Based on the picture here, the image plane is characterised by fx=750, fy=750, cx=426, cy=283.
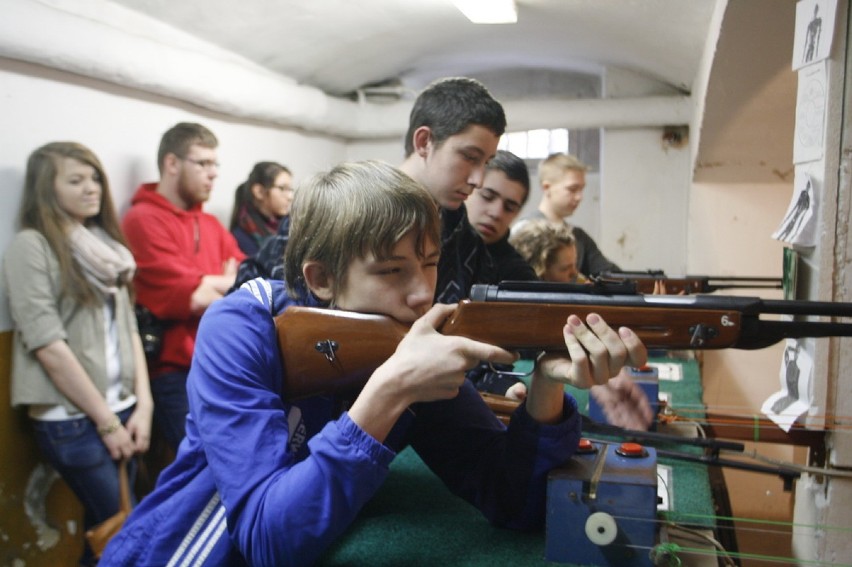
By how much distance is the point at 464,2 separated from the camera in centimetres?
337

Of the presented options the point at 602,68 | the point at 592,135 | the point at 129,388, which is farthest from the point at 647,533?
the point at 592,135

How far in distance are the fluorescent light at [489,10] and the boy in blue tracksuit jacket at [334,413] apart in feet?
8.14

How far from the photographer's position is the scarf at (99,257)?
253cm

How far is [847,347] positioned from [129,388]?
228 cm

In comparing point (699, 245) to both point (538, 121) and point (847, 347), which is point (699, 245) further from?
point (847, 347)

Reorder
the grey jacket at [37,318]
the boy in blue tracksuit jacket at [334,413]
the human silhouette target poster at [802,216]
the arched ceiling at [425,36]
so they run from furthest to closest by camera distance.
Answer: the arched ceiling at [425,36] < the grey jacket at [37,318] < the human silhouette target poster at [802,216] < the boy in blue tracksuit jacket at [334,413]

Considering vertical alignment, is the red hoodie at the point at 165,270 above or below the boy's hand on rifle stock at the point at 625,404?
above

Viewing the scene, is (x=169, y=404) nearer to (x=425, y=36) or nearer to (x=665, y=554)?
(x=665, y=554)

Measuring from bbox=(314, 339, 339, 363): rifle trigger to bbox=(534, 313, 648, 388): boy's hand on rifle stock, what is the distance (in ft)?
1.16

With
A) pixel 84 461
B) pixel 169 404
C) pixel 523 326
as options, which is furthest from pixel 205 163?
pixel 523 326

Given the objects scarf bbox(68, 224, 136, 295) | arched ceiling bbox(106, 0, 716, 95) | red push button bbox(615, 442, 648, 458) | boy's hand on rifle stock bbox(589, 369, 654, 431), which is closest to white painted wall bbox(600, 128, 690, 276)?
arched ceiling bbox(106, 0, 716, 95)

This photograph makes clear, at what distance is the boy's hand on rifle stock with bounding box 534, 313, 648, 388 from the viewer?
110 centimetres

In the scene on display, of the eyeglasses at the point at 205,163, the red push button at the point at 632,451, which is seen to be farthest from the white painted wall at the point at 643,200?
the red push button at the point at 632,451

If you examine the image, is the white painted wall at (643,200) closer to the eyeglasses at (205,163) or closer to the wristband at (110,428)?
the eyeglasses at (205,163)
